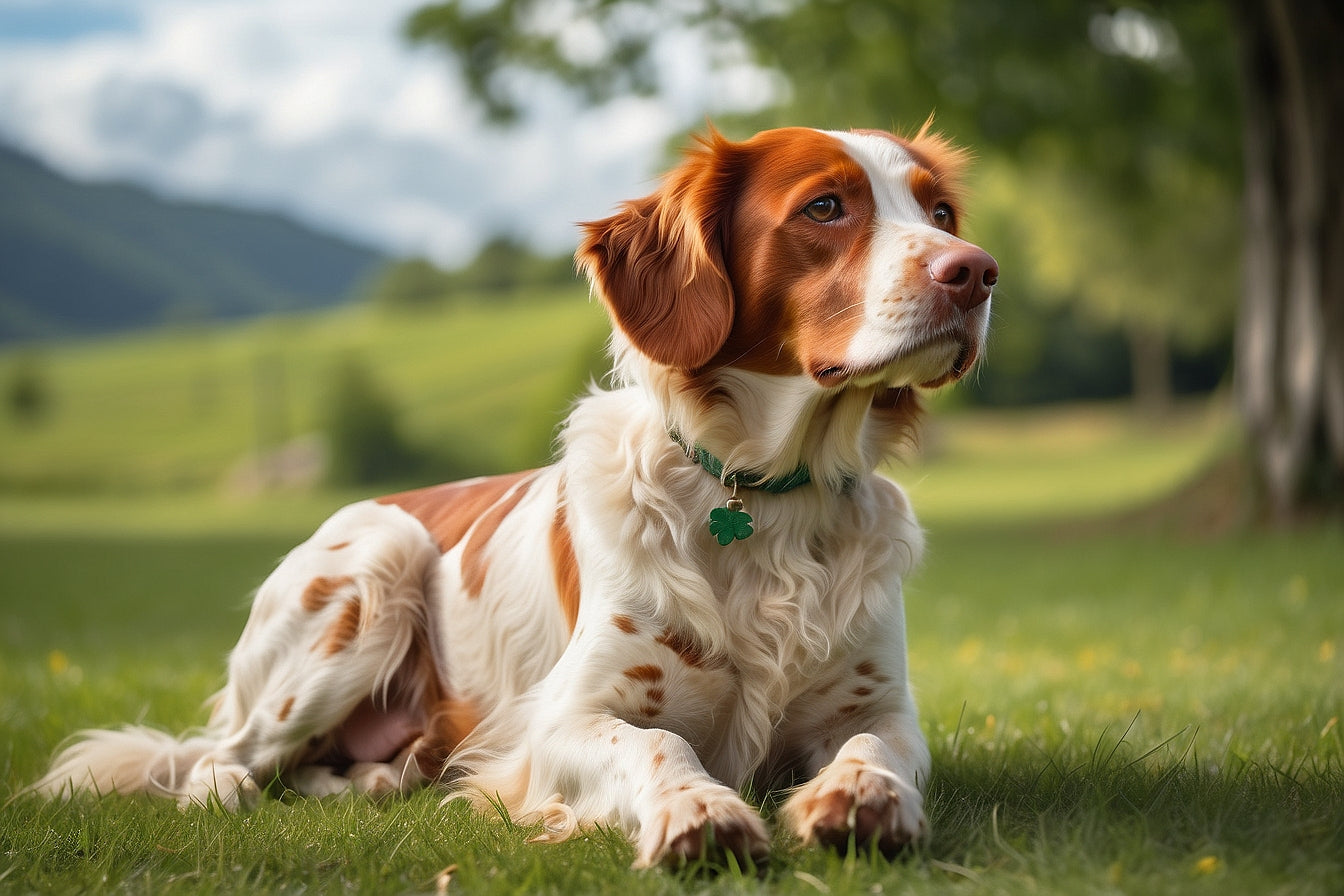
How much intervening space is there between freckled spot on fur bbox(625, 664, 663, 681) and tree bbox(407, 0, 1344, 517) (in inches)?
330

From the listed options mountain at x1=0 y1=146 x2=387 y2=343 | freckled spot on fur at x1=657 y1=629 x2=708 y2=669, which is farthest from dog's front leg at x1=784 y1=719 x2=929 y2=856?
mountain at x1=0 y1=146 x2=387 y2=343

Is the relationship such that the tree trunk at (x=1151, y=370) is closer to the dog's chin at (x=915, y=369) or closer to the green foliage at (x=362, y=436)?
the green foliage at (x=362, y=436)

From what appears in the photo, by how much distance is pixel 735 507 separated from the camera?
285 centimetres

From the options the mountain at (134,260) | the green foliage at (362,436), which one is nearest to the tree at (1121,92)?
the green foliage at (362,436)

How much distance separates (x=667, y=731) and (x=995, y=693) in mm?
2322

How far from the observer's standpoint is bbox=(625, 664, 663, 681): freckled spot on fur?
9.04ft

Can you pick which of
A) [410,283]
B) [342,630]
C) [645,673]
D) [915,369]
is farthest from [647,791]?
[410,283]

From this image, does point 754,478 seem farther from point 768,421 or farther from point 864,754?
point 864,754

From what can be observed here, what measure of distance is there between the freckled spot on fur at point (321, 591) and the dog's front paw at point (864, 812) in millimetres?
1614

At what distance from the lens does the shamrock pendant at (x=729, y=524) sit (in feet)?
9.17

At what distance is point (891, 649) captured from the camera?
292cm

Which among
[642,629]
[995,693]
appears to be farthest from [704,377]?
[995,693]

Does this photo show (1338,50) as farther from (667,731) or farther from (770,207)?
(667,731)

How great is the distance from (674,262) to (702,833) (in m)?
1.31
